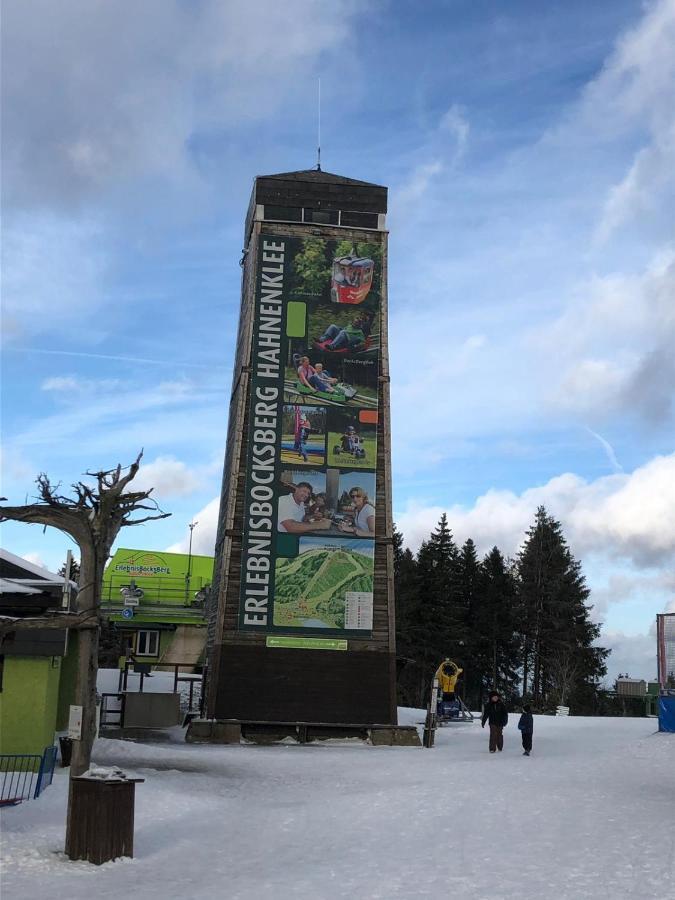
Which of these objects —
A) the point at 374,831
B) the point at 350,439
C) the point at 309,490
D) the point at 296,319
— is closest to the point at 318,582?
the point at 309,490

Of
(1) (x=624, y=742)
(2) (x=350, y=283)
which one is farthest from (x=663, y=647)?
(2) (x=350, y=283)

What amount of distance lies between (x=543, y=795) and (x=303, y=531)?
17.8 metres

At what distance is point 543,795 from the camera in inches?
718

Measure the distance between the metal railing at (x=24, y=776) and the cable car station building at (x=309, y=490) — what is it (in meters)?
12.6

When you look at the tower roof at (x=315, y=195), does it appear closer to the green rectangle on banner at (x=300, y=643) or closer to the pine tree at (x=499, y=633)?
the green rectangle on banner at (x=300, y=643)

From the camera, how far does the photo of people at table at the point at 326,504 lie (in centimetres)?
3494

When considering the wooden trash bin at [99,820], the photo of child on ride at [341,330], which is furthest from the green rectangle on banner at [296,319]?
the wooden trash bin at [99,820]

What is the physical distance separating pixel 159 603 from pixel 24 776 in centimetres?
4187

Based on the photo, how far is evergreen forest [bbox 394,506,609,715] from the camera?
69.6 m

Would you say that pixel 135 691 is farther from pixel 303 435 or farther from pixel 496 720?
pixel 496 720

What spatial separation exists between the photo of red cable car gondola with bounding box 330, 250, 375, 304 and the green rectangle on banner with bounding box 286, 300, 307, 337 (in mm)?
1263

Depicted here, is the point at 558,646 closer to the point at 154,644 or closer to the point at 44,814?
the point at 154,644

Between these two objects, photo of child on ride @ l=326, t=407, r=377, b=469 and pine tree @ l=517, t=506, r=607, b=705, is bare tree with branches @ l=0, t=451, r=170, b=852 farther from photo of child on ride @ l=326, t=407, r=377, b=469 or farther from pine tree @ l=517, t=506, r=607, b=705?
pine tree @ l=517, t=506, r=607, b=705

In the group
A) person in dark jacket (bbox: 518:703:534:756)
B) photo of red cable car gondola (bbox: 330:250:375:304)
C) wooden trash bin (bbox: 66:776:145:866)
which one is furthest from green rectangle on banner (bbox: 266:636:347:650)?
wooden trash bin (bbox: 66:776:145:866)
